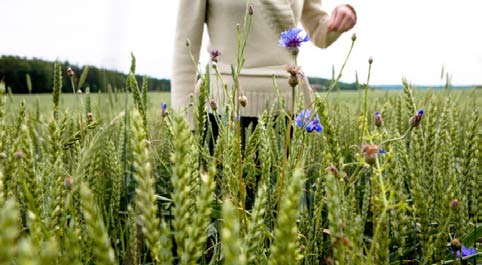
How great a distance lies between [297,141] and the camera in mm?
747

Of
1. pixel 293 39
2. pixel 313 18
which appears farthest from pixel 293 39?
pixel 313 18

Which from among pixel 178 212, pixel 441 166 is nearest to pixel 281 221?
pixel 178 212

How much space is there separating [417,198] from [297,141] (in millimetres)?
203

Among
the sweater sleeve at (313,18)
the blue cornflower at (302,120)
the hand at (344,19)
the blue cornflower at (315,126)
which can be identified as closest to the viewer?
the blue cornflower at (302,120)

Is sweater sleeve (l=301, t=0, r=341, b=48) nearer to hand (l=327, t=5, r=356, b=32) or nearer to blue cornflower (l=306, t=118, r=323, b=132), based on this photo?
hand (l=327, t=5, r=356, b=32)

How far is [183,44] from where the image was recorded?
2107mm

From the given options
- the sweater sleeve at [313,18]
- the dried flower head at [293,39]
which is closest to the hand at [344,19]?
the dried flower head at [293,39]

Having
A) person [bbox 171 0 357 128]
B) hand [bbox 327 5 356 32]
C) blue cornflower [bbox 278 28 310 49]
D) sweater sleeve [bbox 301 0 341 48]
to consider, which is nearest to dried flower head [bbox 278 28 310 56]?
blue cornflower [bbox 278 28 310 49]

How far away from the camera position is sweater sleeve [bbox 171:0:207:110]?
A: 2033 millimetres

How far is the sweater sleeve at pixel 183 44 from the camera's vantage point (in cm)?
203

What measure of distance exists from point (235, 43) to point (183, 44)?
0.25 metres

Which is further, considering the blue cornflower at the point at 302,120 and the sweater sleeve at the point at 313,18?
the sweater sleeve at the point at 313,18

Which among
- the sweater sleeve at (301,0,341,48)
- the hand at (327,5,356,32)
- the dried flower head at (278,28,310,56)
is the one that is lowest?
the dried flower head at (278,28,310,56)

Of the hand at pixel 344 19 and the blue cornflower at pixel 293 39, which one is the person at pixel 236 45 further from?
the blue cornflower at pixel 293 39
